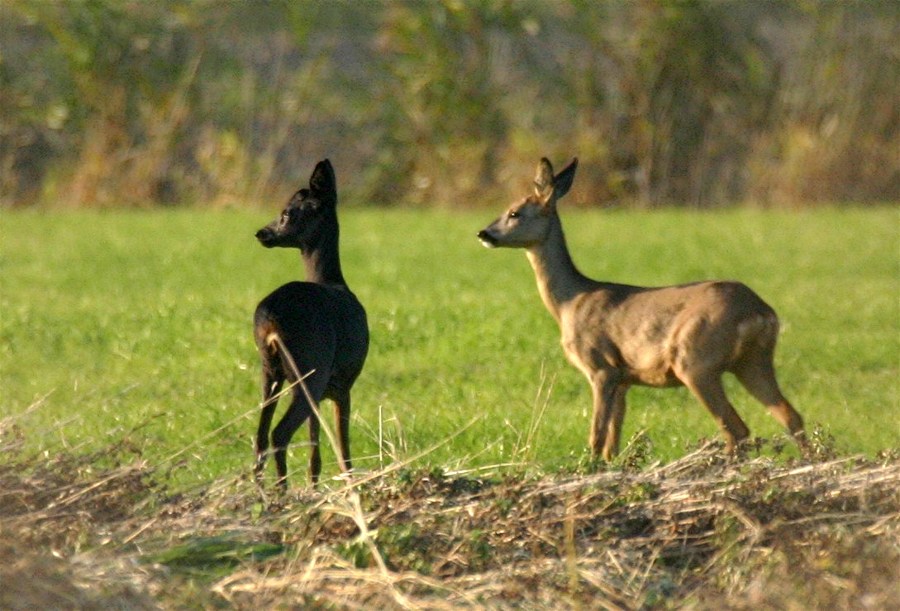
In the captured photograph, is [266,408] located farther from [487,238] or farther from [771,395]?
[771,395]

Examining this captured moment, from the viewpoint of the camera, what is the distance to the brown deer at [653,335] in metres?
8.11

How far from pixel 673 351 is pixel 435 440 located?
1161 mm

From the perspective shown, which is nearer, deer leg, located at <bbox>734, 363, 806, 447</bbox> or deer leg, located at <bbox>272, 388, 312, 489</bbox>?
deer leg, located at <bbox>272, 388, 312, 489</bbox>

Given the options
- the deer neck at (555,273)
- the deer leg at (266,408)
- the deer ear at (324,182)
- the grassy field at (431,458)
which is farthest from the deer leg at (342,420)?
the deer neck at (555,273)

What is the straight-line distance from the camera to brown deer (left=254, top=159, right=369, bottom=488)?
687 cm

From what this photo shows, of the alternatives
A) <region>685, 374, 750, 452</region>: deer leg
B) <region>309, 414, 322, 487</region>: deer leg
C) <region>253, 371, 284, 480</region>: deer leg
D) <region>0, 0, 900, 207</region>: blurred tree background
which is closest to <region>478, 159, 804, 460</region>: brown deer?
<region>685, 374, 750, 452</region>: deer leg

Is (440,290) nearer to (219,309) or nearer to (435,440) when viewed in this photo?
(219,309)

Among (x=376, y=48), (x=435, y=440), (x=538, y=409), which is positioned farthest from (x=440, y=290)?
(x=376, y=48)

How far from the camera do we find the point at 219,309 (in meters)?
12.2

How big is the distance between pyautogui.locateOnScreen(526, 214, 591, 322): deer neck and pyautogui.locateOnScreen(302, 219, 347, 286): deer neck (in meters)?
1.56

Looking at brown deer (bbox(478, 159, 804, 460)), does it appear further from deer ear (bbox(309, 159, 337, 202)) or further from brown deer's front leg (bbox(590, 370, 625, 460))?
deer ear (bbox(309, 159, 337, 202))

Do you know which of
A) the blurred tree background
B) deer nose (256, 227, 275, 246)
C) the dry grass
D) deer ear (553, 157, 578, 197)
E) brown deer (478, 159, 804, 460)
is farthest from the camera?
the blurred tree background

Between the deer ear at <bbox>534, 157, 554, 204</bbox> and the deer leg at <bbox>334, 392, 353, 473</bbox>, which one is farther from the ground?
the deer ear at <bbox>534, 157, 554, 204</bbox>

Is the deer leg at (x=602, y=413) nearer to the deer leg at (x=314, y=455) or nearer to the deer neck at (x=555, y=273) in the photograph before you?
the deer neck at (x=555, y=273)
